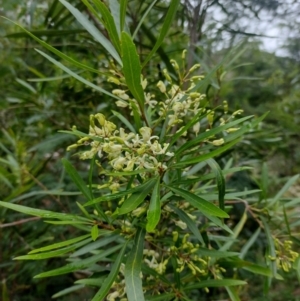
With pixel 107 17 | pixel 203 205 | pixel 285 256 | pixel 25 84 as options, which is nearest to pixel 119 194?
pixel 203 205

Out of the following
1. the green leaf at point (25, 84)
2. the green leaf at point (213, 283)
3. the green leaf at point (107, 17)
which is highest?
the green leaf at point (25, 84)

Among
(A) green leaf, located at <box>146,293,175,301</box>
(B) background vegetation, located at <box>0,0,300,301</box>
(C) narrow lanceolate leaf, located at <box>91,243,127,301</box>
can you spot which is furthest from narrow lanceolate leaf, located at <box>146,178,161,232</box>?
(B) background vegetation, located at <box>0,0,300,301</box>

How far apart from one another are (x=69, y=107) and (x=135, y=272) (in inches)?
31.4

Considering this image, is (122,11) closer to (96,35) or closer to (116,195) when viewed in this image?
(96,35)

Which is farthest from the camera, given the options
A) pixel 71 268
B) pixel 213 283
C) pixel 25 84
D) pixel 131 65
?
pixel 25 84

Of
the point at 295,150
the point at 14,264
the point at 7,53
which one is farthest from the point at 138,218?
the point at 295,150

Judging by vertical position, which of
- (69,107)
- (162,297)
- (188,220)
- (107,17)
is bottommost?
(162,297)

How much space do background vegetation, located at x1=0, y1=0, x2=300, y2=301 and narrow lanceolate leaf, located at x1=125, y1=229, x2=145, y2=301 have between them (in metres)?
0.36

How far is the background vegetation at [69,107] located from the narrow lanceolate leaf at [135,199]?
378 mm

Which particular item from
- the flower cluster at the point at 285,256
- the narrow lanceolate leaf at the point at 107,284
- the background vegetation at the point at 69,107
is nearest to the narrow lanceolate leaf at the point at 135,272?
the narrow lanceolate leaf at the point at 107,284

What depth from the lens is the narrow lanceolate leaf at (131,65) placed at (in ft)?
1.57

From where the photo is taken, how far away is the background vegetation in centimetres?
100

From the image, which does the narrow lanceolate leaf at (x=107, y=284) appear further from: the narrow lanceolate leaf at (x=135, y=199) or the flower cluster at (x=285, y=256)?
the flower cluster at (x=285, y=256)

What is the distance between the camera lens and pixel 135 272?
0.55 metres
